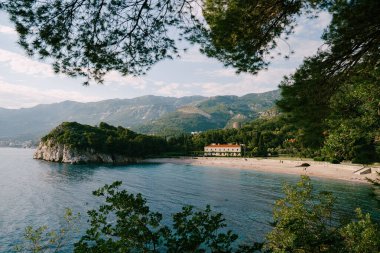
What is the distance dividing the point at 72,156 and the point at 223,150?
245ft

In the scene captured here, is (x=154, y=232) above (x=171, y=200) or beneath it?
above

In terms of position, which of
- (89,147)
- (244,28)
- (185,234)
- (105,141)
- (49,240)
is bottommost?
(49,240)

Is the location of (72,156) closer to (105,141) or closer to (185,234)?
(105,141)

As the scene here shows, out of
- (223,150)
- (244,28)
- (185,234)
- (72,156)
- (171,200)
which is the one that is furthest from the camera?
(223,150)

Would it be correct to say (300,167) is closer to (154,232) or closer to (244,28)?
(244,28)

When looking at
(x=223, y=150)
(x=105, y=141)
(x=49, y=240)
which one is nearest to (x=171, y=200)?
(x=49, y=240)

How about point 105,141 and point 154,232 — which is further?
point 105,141

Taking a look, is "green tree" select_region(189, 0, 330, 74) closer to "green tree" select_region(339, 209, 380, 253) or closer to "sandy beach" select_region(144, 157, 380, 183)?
"green tree" select_region(339, 209, 380, 253)

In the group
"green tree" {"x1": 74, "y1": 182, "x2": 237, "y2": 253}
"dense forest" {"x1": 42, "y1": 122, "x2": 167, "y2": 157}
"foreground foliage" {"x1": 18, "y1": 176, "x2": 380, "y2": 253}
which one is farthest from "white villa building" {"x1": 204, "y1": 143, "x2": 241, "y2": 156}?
"green tree" {"x1": 74, "y1": 182, "x2": 237, "y2": 253}

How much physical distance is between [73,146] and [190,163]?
52.2 m

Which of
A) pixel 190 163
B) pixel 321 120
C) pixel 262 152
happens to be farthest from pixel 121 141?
pixel 321 120

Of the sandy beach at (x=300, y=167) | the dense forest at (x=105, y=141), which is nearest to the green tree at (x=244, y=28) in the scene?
the sandy beach at (x=300, y=167)

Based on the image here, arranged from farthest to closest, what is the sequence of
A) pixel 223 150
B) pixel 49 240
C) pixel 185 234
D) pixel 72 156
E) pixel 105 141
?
pixel 223 150 < pixel 105 141 < pixel 72 156 < pixel 49 240 < pixel 185 234

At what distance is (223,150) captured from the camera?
147m
